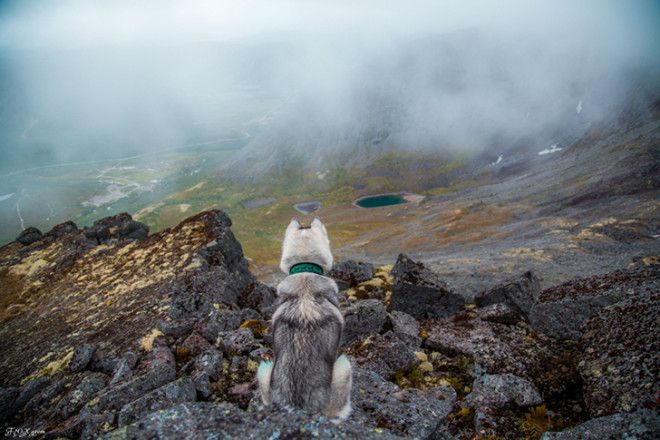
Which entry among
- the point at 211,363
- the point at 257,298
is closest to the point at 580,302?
Answer: the point at 211,363

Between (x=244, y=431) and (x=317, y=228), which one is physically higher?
(x=317, y=228)

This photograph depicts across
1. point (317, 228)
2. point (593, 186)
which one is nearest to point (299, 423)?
point (317, 228)

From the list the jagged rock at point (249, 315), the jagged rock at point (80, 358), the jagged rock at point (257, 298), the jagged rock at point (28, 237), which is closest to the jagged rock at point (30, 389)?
the jagged rock at point (80, 358)

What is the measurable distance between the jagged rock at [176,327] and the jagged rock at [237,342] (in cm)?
245

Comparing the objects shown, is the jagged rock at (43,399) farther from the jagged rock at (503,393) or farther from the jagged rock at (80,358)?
the jagged rock at (503,393)

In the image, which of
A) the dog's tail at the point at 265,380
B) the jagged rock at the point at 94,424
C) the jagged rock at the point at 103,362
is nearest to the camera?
the dog's tail at the point at 265,380

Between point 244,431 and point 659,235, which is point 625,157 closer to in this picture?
point 659,235

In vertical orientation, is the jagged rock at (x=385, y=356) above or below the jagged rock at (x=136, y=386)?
below

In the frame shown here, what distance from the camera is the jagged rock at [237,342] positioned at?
12.7m

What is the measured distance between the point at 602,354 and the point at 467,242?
75.2 metres

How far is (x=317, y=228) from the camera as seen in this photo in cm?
1016

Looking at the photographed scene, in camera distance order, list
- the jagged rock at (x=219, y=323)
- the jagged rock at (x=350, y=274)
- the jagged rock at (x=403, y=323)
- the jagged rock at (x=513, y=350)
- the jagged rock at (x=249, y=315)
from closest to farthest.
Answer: the jagged rock at (x=513, y=350) < the jagged rock at (x=219, y=323) < the jagged rock at (x=403, y=323) < the jagged rock at (x=249, y=315) < the jagged rock at (x=350, y=274)

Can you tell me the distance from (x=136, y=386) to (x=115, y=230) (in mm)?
30769

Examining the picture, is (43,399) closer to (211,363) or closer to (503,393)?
(211,363)
